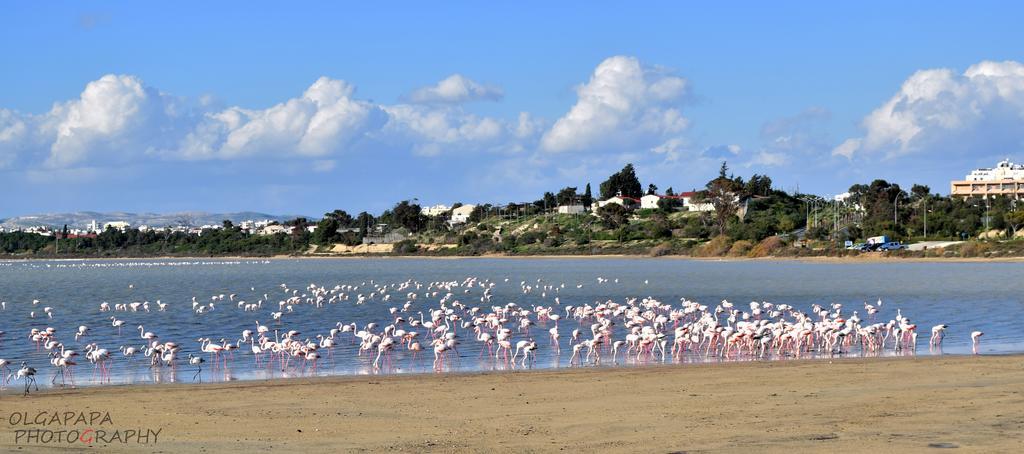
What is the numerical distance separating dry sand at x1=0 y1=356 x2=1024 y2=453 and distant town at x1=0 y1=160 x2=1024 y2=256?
251 ft


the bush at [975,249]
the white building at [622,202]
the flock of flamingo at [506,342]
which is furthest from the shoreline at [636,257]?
the flock of flamingo at [506,342]

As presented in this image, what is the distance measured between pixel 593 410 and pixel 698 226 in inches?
4639

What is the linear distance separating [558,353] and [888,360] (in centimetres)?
723

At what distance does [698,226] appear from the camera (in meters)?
132

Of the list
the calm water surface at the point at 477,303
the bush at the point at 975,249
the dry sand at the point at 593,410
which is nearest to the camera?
the dry sand at the point at 593,410

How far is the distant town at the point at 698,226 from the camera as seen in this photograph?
107m

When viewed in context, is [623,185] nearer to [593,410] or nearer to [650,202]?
[650,202]

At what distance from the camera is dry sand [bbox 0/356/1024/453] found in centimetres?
1322

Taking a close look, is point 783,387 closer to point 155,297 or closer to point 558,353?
point 558,353

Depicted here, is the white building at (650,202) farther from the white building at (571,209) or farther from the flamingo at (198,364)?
the flamingo at (198,364)

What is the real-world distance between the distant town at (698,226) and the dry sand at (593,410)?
76.5 metres

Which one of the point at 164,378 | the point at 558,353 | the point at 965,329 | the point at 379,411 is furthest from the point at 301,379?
the point at 965,329

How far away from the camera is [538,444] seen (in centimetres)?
1324

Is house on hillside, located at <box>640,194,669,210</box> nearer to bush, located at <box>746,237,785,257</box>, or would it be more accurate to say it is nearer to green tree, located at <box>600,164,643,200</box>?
green tree, located at <box>600,164,643,200</box>
